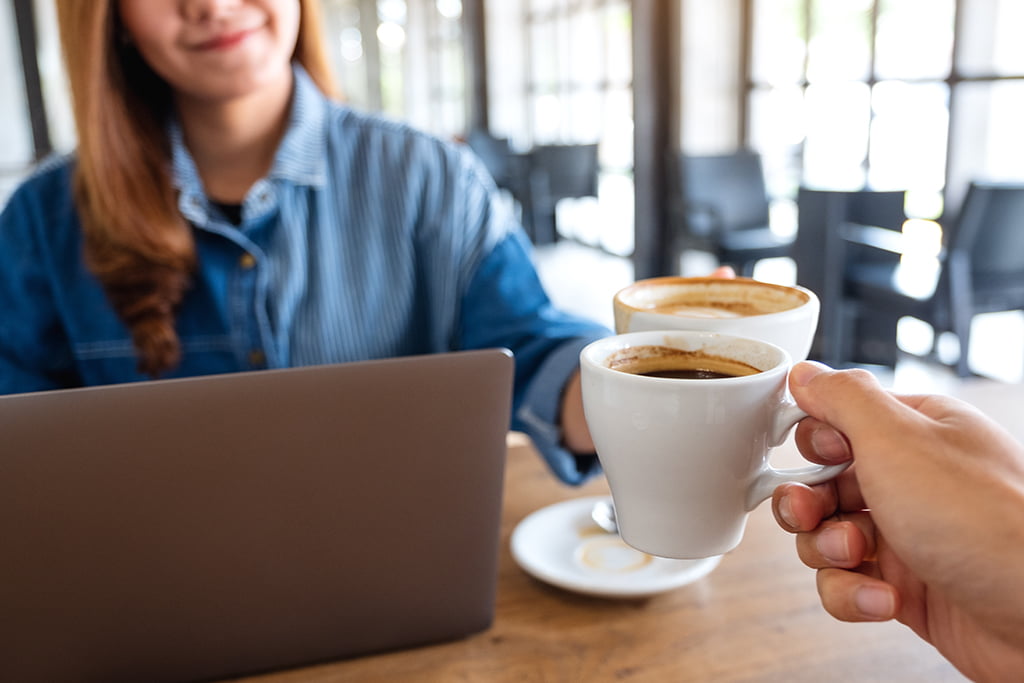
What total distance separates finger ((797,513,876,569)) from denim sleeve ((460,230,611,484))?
46 centimetres

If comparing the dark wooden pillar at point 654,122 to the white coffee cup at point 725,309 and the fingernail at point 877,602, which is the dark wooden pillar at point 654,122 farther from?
the fingernail at point 877,602

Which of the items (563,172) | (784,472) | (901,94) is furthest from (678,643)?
(563,172)

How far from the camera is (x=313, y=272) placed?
56.1 inches

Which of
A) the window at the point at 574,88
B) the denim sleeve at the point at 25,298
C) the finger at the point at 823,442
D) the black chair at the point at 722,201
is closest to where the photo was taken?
the finger at the point at 823,442

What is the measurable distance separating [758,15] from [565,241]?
2910 mm

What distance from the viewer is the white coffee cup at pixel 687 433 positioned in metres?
0.57

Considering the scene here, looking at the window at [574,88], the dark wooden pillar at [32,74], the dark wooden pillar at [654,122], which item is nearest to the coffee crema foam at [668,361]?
the dark wooden pillar at [654,122]

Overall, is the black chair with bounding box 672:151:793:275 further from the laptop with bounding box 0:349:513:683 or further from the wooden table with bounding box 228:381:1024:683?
the laptop with bounding box 0:349:513:683

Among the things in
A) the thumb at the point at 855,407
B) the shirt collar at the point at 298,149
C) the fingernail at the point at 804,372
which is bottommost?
the thumb at the point at 855,407

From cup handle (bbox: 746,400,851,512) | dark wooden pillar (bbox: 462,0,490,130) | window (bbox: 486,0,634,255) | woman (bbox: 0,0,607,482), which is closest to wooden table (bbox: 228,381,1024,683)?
cup handle (bbox: 746,400,851,512)

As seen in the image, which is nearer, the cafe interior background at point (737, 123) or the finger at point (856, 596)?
the finger at point (856, 596)

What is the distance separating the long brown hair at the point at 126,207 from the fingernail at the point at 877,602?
3.44ft

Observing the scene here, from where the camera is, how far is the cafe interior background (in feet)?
11.7

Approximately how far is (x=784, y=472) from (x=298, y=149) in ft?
3.35
